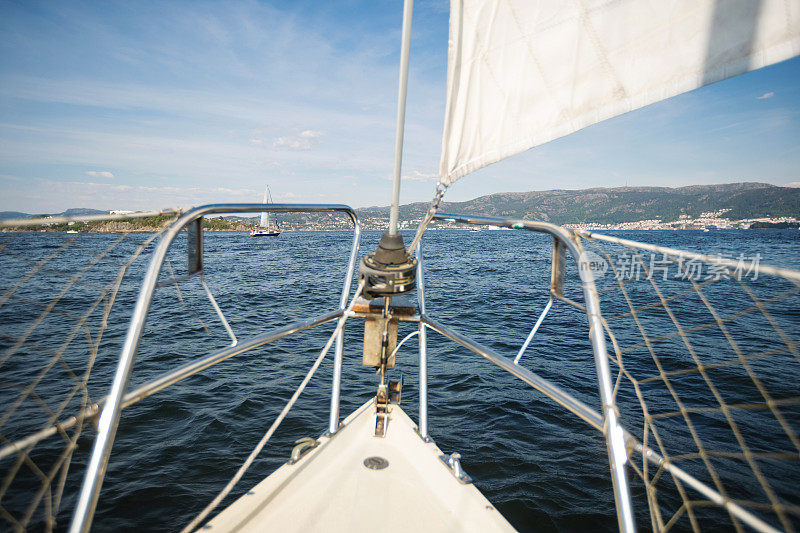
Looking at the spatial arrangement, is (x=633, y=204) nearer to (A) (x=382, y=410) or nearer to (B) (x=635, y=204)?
(B) (x=635, y=204)

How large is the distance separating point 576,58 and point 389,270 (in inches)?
54.4

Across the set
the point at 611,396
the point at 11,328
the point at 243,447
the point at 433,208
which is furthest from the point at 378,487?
the point at 11,328

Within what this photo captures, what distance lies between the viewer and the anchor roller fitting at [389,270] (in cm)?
200

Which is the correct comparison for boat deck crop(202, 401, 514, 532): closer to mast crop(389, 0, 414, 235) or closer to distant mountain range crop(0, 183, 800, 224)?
mast crop(389, 0, 414, 235)

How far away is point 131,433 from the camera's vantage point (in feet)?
17.4

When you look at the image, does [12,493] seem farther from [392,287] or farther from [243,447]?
[392,287]

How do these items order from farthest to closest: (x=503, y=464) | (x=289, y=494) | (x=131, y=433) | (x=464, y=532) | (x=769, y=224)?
(x=769, y=224) → (x=131, y=433) → (x=503, y=464) → (x=289, y=494) → (x=464, y=532)

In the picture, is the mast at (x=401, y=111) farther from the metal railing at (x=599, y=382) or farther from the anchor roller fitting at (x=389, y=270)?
the metal railing at (x=599, y=382)

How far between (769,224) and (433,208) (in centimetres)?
16292

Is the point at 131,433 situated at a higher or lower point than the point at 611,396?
lower

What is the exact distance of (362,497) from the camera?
1991 mm

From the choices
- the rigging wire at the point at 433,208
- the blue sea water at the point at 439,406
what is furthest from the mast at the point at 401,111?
the blue sea water at the point at 439,406

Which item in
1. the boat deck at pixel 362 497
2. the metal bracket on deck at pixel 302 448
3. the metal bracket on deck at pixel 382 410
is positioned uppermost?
the metal bracket on deck at pixel 382 410

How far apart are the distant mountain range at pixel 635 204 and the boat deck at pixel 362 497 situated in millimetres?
112131
